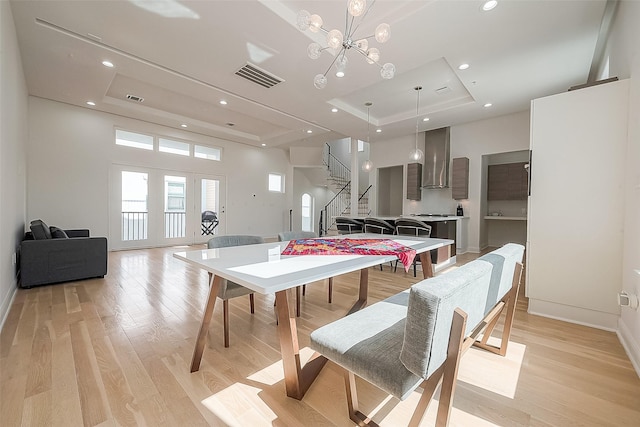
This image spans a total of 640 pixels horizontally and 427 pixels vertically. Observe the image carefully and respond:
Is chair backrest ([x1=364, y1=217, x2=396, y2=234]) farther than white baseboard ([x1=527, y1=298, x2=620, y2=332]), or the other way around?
chair backrest ([x1=364, y1=217, x2=396, y2=234])

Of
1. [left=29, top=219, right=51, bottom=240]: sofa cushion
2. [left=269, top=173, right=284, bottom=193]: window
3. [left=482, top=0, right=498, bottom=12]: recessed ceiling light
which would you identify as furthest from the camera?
[left=269, top=173, right=284, bottom=193]: window

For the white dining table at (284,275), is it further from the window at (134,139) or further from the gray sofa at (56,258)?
the window at (134,139)

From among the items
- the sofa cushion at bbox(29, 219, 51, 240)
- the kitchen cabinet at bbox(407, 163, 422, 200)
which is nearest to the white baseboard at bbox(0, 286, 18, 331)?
the sofa cushion at bbox(29, 219, 51, 240)

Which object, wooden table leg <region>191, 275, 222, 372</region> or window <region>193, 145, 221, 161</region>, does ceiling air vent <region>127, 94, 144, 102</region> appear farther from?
wooden table leg <region>191, 275, 222, 372</region>

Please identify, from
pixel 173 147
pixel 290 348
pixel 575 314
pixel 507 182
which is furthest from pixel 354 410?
pixel 173 147

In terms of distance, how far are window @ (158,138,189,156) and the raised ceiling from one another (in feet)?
3.79

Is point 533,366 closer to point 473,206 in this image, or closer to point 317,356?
A: point 317,356

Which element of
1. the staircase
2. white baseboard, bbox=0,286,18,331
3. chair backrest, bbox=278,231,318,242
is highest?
the staircase

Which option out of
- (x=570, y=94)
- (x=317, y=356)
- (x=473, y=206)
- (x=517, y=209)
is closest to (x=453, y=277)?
(x=317, y=356)

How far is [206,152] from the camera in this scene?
310 inches

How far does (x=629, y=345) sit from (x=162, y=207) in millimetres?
8335

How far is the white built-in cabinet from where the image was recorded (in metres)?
2.30

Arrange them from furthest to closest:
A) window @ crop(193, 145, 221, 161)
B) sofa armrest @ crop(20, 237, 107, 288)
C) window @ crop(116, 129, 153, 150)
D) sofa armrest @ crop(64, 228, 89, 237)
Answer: window @ crop(193, 145, 221, 161) < window @ crop(116, 129, 153, 150) < sofa armrest @ crop(64, 228, 89, 237) < sofa armrest @ crop(20, 237, 107, 288)

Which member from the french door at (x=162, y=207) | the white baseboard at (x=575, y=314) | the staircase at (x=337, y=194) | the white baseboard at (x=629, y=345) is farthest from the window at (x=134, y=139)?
the white baseboard at (x=629, y=345)
